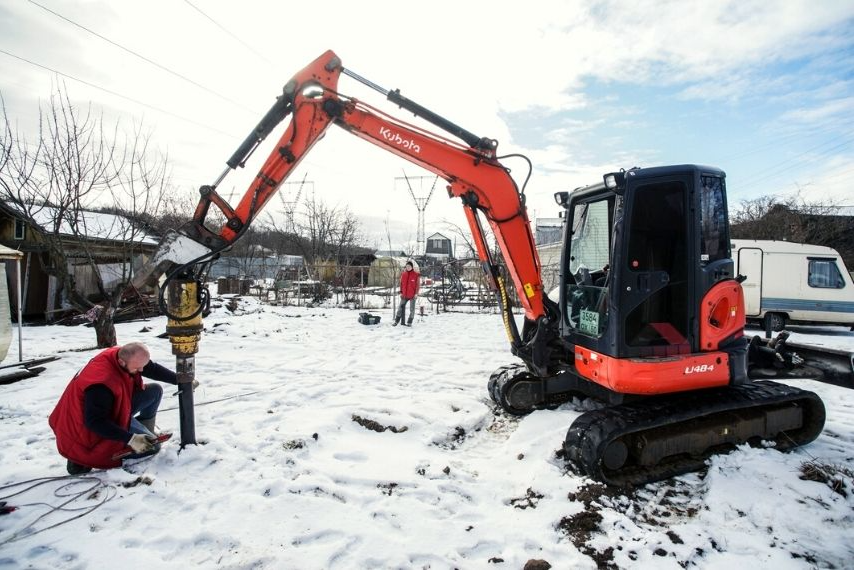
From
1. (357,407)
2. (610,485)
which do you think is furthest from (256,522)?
(610,485)

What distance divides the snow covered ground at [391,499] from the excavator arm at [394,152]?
1486mm

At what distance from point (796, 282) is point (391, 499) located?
1370 cm

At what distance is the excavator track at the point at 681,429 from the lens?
364 centimetres

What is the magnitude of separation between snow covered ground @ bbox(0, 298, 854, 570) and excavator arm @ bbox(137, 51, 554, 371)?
58.5 inches

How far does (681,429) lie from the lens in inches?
153

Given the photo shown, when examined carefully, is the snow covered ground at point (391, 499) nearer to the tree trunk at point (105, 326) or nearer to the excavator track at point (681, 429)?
the excavator track at point (681, 429)

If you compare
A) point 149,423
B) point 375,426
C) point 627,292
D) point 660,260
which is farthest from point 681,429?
point 149,423

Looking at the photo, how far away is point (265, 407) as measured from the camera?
5.45 m

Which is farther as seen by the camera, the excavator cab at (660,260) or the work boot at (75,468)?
the excavator cab at (660,260)

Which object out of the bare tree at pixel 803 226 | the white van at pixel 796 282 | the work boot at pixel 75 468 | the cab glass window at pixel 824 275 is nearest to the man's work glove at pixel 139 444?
the work boot at pixel 75 468

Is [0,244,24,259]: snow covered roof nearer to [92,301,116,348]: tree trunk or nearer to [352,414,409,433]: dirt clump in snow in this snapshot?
[92,301,116,348]: tree trunk

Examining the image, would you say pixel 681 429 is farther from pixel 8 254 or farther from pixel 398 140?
pixel 8 254

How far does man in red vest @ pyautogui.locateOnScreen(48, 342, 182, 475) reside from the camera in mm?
3477

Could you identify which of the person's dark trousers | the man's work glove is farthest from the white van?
the man's work glove
